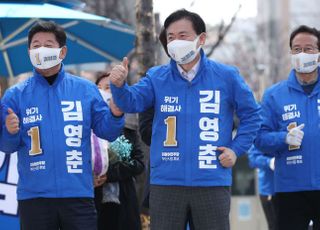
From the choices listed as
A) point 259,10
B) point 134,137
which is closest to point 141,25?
point 134,137

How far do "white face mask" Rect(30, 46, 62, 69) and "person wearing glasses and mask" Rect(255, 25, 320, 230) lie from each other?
184cm

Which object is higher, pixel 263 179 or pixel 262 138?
pixel 262 138

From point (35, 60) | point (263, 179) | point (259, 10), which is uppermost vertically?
point (259, 10)

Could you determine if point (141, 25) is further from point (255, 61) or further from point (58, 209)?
point (255, 61)

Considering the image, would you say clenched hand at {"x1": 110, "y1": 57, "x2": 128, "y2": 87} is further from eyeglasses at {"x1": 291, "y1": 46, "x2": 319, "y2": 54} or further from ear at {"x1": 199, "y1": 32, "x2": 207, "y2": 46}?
eyeglasses at {"x1": 291, "y1": 46, "x2": 319, "y2": 54}

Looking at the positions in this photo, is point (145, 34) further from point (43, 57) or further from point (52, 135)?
point (52, 135)

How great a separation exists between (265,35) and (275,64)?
380 inches

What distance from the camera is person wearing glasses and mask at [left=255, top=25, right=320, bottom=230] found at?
6527 millimetres

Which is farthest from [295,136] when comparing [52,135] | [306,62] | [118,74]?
[52,135]

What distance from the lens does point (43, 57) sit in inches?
236

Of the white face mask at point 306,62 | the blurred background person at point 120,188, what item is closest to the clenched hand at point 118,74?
the blurred background person at point 120,188

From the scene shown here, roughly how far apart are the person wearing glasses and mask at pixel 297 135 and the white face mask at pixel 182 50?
1.12 metres

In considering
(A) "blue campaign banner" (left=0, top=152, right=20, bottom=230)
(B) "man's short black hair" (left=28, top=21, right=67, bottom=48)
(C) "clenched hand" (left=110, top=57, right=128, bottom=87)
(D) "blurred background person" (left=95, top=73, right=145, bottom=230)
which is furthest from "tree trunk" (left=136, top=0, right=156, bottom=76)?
(C) "clenched hand" (left=110, top=57, right=128, bottom=87)

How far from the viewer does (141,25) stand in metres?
8.88
